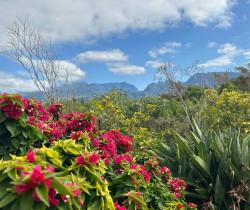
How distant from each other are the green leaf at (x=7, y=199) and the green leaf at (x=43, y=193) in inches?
9.3

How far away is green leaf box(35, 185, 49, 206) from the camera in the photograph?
6.46ft

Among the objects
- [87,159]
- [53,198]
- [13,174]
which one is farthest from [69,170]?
[53,198]

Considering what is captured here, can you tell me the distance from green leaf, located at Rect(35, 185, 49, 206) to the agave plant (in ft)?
13.4

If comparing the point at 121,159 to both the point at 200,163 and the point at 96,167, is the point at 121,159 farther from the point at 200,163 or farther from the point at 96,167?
the point at 200,163

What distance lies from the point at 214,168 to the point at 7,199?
4.92m

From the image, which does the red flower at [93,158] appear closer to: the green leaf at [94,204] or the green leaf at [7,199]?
the green leaf at [94,204]

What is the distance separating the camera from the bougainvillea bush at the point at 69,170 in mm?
2110

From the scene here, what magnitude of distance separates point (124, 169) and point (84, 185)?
4.57 ft

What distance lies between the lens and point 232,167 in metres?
6.19

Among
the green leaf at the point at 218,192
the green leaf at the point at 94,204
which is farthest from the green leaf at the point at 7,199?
the green leaf at the point at 218,192

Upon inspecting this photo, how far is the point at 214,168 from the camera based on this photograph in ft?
21.6

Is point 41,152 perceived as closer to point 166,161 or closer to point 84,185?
point 84,185

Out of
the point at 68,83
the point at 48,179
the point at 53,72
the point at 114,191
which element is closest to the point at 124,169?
the point at 114,191

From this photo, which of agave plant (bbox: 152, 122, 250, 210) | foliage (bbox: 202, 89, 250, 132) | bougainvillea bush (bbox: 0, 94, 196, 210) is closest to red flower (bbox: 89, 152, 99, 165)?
bougainvillea bush (bbox: 0, 94, 196, 210)
